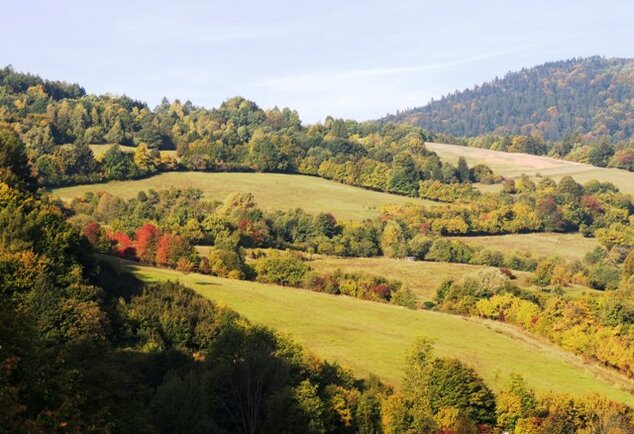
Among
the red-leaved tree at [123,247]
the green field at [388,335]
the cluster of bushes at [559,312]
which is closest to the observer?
the green field at [388,335]

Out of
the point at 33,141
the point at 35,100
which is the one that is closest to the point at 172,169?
the point at 33,141

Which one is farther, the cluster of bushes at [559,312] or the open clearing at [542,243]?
the open clearing at [542,243]

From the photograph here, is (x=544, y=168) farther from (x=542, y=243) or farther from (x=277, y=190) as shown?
(x=277, y=190)

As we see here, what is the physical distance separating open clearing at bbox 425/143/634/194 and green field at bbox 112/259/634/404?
96.8 metres

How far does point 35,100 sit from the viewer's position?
526 ft

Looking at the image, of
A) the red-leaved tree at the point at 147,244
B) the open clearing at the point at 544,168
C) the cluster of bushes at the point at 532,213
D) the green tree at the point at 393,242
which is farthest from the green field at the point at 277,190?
the red-leaved tree at the point at 147,244

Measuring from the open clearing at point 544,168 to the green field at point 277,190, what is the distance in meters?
35.9

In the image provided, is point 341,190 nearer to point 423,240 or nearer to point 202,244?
point 423,240

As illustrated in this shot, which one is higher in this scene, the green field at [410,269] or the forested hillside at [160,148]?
the forested hillside at [160,148]

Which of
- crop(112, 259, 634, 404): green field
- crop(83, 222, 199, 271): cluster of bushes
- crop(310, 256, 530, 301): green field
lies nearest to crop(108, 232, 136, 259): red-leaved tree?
crop(83, 222, 199, 271): cluster of bushes

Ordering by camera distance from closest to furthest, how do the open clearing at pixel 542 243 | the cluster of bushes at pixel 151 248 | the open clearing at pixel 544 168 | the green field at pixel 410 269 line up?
the cluster of bushes at pixel 151 248 < the green field at pixel 410 269 < the open clearing at pixel 542 243 < the open clearing at pixel 544 168

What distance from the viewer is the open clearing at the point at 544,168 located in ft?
568

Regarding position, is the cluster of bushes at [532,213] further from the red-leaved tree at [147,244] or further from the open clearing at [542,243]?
the red-leaved tree at [147,244]

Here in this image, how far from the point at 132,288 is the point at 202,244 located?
120ft
